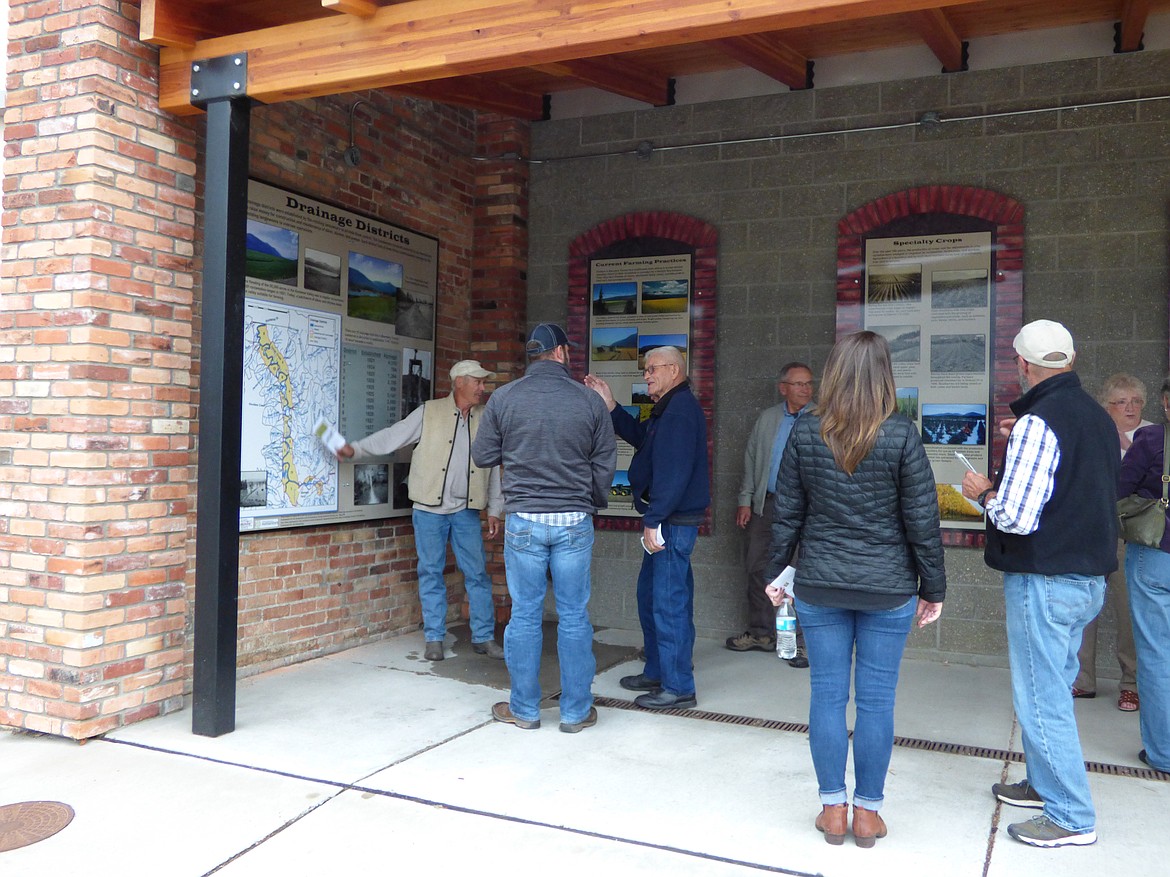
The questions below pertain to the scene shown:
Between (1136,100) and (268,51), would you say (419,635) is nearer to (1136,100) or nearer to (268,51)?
(268,51)

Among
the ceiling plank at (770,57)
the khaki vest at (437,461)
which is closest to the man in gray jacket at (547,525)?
the khaki vest at (437,461)

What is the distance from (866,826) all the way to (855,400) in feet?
4.86

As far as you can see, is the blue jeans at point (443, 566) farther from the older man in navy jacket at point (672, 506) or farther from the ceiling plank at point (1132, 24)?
the ceiling plank at point (1132, 24)

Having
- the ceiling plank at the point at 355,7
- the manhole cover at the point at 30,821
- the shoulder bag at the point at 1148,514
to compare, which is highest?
the ceiling plank at the point at 355,7

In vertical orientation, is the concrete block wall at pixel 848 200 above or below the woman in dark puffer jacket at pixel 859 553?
above

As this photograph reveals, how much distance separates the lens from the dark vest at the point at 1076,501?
138 inches

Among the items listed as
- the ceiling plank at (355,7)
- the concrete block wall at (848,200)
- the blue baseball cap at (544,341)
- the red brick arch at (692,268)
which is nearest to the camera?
the ceiling plank at (355,7)

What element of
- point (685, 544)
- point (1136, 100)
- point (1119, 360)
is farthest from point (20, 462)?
point (1136, 100)

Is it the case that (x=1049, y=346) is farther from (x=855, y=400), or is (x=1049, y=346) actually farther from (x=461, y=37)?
(x=461, y=37)

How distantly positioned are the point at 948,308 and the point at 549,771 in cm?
392

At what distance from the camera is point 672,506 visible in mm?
4961

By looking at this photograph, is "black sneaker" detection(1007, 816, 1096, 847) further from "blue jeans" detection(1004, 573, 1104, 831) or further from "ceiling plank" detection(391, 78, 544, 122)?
"ceiling plank" detection(391, 78, 544, 122)

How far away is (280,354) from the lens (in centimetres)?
566

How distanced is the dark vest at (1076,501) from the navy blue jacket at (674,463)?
182 centimetres
